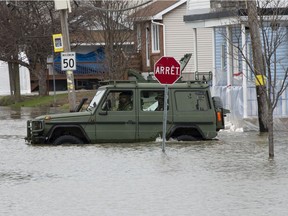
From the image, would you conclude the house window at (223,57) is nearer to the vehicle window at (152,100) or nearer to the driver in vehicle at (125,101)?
the vehicle window at (152,100)

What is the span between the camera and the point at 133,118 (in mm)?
19859

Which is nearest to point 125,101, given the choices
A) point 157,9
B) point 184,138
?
point 184,138

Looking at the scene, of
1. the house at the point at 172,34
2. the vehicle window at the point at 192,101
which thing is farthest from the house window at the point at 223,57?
the vehicle window at the point at 192,101

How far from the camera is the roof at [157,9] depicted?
1829 inches

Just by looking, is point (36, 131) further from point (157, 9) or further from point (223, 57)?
point (157, 9)

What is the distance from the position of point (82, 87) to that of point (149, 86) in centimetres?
3874

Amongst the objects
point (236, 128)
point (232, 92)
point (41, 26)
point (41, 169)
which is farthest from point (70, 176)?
point (41, 26)

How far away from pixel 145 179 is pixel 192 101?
6291mm

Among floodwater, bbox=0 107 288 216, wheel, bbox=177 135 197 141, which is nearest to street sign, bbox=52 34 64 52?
floodwater, bbox=0 107 288 216

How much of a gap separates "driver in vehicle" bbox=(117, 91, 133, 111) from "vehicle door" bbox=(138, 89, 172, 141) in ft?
0.90

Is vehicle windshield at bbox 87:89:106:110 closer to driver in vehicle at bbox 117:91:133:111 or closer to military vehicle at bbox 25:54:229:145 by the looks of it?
military vehicle at bbox 25:54:229:145

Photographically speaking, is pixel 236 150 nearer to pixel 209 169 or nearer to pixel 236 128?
pixel 209 169

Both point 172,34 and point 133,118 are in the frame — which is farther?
point 172,34

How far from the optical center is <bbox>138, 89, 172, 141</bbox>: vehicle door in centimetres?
1992
